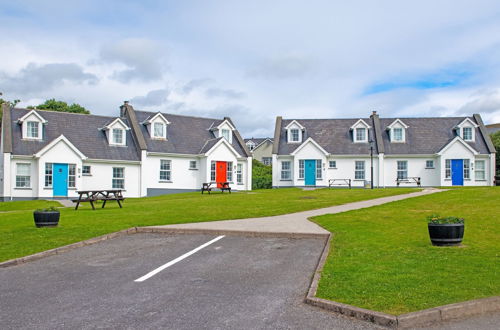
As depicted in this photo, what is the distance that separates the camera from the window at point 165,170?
40.9 metres

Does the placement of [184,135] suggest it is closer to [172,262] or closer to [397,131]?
[397,131]

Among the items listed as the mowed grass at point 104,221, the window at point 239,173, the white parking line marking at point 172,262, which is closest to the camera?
the white parking line marking at point 172,262

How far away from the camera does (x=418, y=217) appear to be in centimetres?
1755

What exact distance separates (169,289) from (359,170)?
3850cm

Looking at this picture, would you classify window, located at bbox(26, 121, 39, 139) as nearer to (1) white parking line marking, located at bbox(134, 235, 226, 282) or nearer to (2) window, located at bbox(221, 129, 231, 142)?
(2) window, located at bbox(221, 129, 231, 142)

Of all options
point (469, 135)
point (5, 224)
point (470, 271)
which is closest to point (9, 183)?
point (5, 224)

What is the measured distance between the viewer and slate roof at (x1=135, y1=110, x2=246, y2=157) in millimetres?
41394

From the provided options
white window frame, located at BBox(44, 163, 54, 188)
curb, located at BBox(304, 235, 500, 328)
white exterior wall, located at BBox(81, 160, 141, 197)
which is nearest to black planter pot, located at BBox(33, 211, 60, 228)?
Answer: curb, located at BBox(304, 235, 500, 328)

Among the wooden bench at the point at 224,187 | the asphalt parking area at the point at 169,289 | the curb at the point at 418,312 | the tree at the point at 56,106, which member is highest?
the tree at the point at 56,106

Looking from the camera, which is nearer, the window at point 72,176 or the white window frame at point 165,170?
the window at point 72,176

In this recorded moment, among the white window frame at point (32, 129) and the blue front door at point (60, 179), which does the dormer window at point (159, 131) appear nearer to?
the blue front door at point (60, 179)

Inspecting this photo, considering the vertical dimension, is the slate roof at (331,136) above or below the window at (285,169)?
above

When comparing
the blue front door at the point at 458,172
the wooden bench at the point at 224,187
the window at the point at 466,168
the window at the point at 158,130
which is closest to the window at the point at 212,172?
the wooden bench at the point at 224,187

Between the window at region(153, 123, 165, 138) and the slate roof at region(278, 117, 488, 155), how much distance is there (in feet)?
37.9
